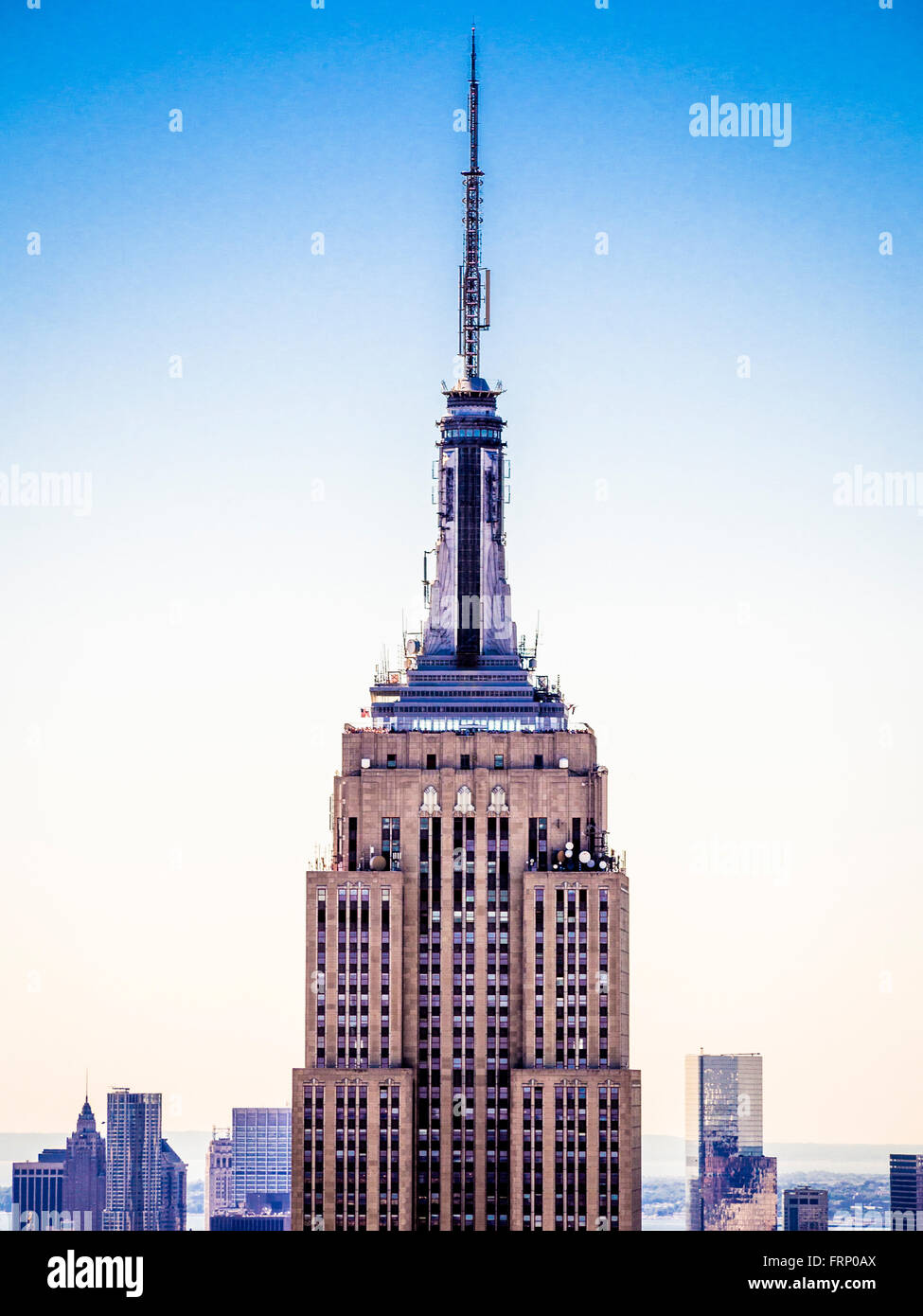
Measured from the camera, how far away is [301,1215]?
198375mm
